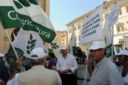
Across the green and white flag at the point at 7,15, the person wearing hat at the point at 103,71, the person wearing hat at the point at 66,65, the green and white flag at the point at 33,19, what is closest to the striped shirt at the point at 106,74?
the person wearing hat at the point at 103,71

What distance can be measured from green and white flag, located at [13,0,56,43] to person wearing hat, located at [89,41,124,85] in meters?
2.56

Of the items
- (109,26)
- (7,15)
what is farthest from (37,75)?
(109,26)

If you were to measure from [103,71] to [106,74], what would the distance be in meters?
0.07

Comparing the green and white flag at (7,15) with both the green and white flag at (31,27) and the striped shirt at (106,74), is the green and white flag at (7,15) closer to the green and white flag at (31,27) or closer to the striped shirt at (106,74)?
the green and white flag at (31,27)

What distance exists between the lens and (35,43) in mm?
Answer: 8820

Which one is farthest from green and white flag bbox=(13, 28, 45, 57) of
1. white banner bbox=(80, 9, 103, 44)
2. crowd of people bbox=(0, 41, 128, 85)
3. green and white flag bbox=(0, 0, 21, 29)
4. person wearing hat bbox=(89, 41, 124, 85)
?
person wearing hat bbox=(89, 41, 124, 85)

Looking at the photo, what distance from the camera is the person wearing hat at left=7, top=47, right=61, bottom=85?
6.01 m

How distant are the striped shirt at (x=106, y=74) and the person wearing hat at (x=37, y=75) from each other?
75 cm

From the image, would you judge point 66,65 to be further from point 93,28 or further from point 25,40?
point 25,40

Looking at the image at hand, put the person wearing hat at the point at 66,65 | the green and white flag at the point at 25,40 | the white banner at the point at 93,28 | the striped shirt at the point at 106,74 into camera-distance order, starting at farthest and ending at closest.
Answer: the person wearing hat at the point at 66,65 < the white banner at the point at 93,28 < the green and white flag at the point at 25,40 < the striped shirt at the point at 106,74

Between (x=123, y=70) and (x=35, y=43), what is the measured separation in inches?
71.5

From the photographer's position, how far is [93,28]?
10031 millimetres

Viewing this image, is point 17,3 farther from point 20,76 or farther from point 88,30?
point 20,76

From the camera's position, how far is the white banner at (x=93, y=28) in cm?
973
